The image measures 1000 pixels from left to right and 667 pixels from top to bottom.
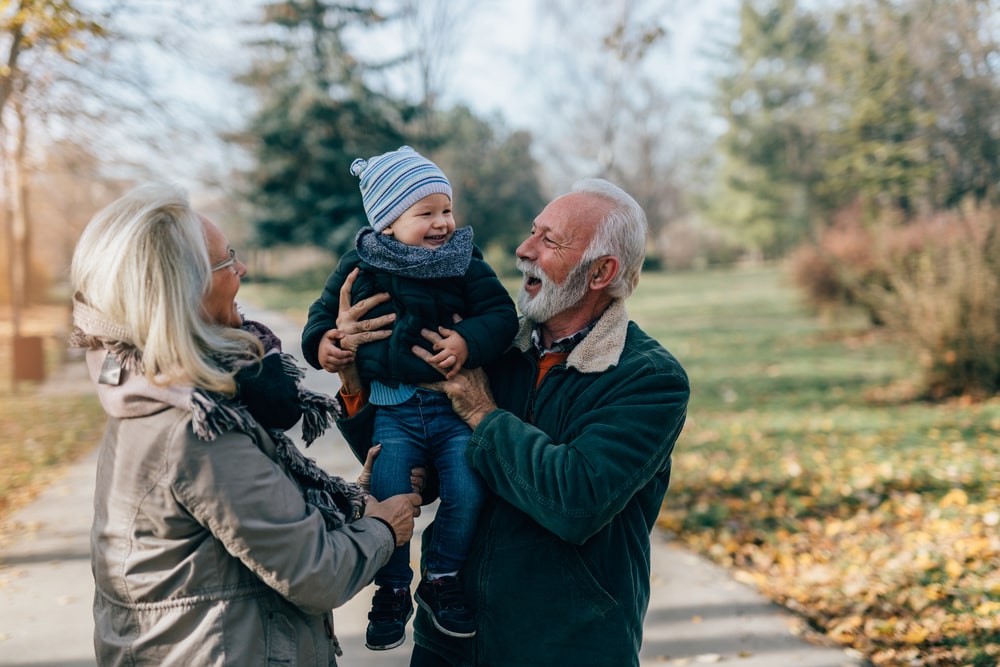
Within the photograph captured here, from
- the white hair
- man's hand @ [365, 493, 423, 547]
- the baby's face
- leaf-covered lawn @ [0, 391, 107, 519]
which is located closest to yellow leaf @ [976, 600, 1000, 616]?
the white hair

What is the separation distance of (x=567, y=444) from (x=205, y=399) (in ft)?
3.12

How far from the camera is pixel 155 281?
1.70 metres

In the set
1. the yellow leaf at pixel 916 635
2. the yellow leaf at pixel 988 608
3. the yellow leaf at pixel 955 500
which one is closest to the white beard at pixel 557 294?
the yellow leaf at pixel 916 635

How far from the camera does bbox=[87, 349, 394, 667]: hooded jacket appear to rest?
5.60 feet

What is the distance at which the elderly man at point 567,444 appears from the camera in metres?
2.10

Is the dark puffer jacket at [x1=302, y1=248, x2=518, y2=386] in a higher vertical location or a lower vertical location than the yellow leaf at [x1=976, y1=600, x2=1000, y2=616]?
higher

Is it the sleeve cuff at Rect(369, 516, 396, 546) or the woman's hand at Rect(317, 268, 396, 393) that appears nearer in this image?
the sleeve cuff at Rect(369, 516, 396, 546)

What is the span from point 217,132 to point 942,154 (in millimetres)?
14411

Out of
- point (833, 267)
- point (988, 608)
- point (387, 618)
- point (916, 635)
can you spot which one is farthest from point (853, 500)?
point (833, 267)

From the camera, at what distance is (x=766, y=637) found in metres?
4.29

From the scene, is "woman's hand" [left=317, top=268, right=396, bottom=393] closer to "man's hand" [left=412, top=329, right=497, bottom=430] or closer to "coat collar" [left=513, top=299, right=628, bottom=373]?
"man's hand" [left=412, top=329, right=497, bottom=430]

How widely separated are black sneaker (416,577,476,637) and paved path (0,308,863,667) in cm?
191

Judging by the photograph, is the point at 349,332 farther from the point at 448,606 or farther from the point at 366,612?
the point at 366,612

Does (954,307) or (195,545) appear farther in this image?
(954,307)
